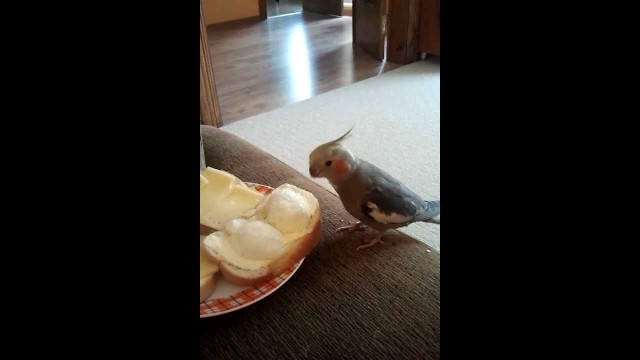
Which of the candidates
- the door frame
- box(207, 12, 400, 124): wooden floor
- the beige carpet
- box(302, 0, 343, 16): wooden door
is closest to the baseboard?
box(207, 12, 400, 124): wooden floor

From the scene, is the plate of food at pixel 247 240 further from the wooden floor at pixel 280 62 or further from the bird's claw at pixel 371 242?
the wooden floor at pixel 280 62

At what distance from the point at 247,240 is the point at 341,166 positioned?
0.22 metres

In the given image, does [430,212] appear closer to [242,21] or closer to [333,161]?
[333,161]

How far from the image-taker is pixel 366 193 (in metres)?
0.76

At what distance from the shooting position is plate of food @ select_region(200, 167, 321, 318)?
1.93ft

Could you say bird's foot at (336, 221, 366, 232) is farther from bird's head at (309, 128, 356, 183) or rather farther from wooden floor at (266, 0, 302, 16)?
wooden floor at (266, 0, 302, 16)

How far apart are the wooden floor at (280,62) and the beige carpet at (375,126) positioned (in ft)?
0.46

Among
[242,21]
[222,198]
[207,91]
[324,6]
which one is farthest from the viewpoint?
[324,6]

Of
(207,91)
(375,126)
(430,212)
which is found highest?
(430,212)

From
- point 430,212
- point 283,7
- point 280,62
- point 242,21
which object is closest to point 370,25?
point 280,62
